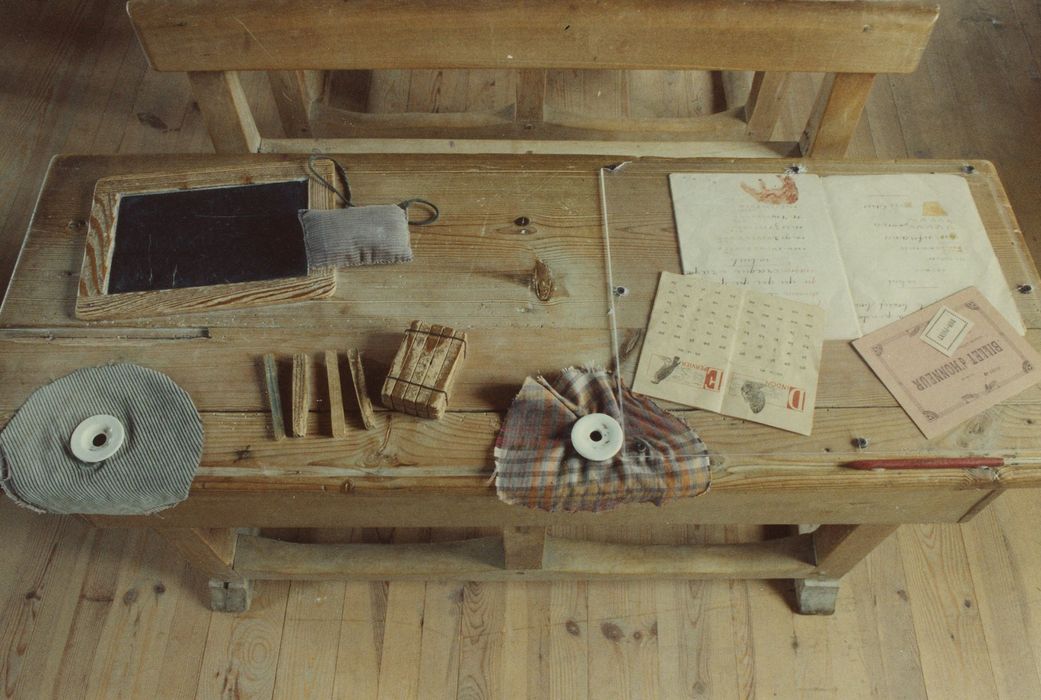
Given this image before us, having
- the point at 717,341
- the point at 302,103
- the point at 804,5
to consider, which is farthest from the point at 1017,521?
the point at 302,103

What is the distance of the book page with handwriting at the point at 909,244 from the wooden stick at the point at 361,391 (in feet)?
2.35

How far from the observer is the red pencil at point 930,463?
104 centimetres

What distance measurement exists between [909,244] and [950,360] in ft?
0.70

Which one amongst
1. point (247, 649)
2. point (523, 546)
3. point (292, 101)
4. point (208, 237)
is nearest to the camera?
point (208, 237)

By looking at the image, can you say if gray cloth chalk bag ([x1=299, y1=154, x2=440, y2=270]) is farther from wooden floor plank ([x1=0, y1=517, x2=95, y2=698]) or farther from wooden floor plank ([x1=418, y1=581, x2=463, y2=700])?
wooden floor plank ([x1=0, y1=517, x2=95, y2=698])

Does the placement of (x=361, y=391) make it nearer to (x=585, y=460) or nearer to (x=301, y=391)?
(x=301, y=391)

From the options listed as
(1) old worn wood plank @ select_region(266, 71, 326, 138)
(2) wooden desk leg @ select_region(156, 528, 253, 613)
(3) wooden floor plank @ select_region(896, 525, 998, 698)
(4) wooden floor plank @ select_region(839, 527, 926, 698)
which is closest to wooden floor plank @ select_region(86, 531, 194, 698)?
(2) wooden desk leg @ select_region(156, 528, 253, 613)

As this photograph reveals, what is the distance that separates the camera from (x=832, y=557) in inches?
57.8

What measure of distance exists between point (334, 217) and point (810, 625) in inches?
48.1

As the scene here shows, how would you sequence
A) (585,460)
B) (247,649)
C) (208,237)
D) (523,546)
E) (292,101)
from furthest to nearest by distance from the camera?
(292,101) < (247,649) < (523,546) < (208,237) < (585,460)

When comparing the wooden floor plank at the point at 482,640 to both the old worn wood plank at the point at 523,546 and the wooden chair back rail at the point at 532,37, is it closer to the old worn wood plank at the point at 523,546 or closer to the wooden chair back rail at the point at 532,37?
the old worn wood plank at the point at 523,546

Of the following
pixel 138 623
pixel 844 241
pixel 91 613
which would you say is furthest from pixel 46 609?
pixel 844 241

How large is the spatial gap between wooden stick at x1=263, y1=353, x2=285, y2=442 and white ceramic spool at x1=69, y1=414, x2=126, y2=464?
19 centimetres

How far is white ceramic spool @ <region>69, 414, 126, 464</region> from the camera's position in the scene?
1009 mm
